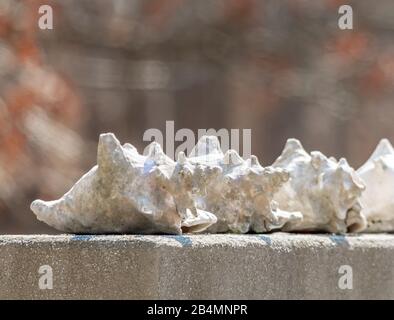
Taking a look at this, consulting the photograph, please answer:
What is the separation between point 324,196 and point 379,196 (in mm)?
408

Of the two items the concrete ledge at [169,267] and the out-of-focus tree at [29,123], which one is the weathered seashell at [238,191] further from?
the out-of-focus tree at [29,123]

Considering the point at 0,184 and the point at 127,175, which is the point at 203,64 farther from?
the point at 127,175

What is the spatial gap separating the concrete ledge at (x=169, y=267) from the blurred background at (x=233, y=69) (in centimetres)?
674

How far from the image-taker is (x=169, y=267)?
8.58ft

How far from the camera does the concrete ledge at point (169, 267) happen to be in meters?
2.61

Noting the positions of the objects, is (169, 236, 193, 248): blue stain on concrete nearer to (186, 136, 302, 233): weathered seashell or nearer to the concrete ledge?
the concrete ledge

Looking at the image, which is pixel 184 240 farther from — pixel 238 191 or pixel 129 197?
pixel 238 191

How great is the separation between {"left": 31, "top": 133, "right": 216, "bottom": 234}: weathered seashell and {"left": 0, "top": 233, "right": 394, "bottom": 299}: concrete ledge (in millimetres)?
77

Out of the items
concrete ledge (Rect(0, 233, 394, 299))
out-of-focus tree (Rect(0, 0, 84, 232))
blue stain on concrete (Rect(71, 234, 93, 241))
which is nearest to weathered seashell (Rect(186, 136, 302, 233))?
concrete ledge (Rect(0, 233, 394, 299))

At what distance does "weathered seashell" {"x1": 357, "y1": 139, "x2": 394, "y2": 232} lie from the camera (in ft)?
12.5

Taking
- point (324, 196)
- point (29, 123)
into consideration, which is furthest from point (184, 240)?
point (29, 123)

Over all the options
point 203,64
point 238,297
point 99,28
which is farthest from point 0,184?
point 238,297

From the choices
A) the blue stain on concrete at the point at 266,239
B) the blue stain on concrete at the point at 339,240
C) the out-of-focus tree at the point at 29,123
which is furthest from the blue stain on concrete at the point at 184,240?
the out-of-focus tree at the point at 29,123
